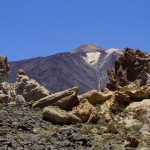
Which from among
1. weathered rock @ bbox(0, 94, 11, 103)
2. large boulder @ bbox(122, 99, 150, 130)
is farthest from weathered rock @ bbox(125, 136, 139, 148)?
weathered rock @ bbox(0, 94, 11, 103)

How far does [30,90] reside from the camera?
4766 cm

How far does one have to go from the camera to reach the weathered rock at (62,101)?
39750 mm

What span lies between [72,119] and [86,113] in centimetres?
173

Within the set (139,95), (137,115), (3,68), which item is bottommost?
(137,115)

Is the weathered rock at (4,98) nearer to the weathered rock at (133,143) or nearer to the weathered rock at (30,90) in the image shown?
the weathered rock at (30,90)

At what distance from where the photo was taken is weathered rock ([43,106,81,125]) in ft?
117

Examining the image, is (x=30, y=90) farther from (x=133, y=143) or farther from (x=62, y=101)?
(x=133, y=143)

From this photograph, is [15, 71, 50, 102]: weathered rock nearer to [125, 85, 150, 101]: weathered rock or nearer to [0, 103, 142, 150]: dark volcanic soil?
[125, 85, 150, 101]: weathered rock

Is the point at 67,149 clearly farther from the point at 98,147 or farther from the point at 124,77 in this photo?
the point at 124,77

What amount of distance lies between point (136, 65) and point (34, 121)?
117 ft

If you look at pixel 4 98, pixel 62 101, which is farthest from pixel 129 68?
pixel 62 101

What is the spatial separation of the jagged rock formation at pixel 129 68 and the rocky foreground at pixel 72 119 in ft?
60.6

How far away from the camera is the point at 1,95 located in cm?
4516

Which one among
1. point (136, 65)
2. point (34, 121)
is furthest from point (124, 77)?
point (34, 121)
